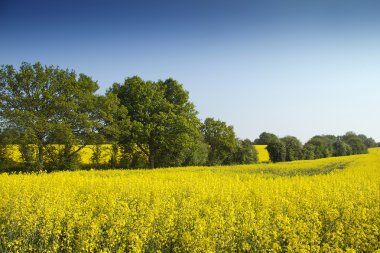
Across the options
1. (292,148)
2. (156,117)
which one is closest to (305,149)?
(292,148)

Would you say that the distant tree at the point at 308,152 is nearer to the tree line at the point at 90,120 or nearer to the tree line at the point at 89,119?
the tree line at the point at 90,120

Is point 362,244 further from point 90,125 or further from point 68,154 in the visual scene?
point 68,154

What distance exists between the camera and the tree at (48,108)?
2616cm

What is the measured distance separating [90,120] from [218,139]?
23.1m

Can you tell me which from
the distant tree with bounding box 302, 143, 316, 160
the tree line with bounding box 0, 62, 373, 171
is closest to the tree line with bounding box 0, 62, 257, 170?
the tree line with bounding box 0, 62, 373, 171

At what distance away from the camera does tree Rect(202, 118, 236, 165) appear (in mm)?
48875

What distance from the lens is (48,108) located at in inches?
1104

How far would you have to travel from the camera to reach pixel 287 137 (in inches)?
2295

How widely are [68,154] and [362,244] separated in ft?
98.7

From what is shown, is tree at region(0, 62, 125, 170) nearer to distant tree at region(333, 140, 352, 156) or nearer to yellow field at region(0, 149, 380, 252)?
yellow field at region(0, 149, 380, 252)

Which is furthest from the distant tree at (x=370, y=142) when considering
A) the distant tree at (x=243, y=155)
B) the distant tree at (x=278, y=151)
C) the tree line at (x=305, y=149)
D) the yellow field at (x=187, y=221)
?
the yellow field at (x=187, y=221)

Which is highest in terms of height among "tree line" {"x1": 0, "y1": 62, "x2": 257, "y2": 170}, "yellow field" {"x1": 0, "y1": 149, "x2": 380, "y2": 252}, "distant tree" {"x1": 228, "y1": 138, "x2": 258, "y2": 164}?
"tree line" {"x1": 0, "y1": 62, "x2": 257, "y2": 170}

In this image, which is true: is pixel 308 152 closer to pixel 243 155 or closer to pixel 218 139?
pixel 243 155

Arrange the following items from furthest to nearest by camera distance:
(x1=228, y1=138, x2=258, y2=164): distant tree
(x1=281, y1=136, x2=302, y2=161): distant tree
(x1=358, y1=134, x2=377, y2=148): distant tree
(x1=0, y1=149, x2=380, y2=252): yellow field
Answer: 1. (x1=358, y1=134, x2=377, y2=148): distant tree
2. (x1=281, y1=136, x2=302, y2=161): distant tree
3. (x1=228, y1=138, x2=258, y2=164): distant tree
4. (x1=0, y1=149, x2=380, y2=252): yellow field
